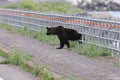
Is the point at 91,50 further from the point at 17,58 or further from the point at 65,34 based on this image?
the point at 17,58

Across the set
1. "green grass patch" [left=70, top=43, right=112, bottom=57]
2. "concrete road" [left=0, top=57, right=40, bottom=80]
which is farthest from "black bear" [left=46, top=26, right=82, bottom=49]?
"concrete road" [left=0, top=57, right=40, bottom=80]

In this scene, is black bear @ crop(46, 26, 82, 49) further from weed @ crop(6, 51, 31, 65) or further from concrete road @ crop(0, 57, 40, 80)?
concrete road @ crop(0, 57, 40, 80)

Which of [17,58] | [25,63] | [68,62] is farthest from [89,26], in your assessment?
[25,63]

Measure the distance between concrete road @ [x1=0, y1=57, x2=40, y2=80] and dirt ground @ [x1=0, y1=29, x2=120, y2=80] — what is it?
0.58 m

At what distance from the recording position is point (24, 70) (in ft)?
39.2

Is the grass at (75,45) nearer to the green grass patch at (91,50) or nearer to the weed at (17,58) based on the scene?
the green grass patch at (91,50)

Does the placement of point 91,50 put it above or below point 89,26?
below

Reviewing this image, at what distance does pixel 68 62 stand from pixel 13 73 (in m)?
1.58

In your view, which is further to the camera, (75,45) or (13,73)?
(75,45)

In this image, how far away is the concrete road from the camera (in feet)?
36.2

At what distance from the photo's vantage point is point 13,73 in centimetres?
1170

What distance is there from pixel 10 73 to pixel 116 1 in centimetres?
6375

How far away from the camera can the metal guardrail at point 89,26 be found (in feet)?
42.4

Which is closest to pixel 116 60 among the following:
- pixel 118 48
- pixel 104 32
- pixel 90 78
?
pixel 118 48
